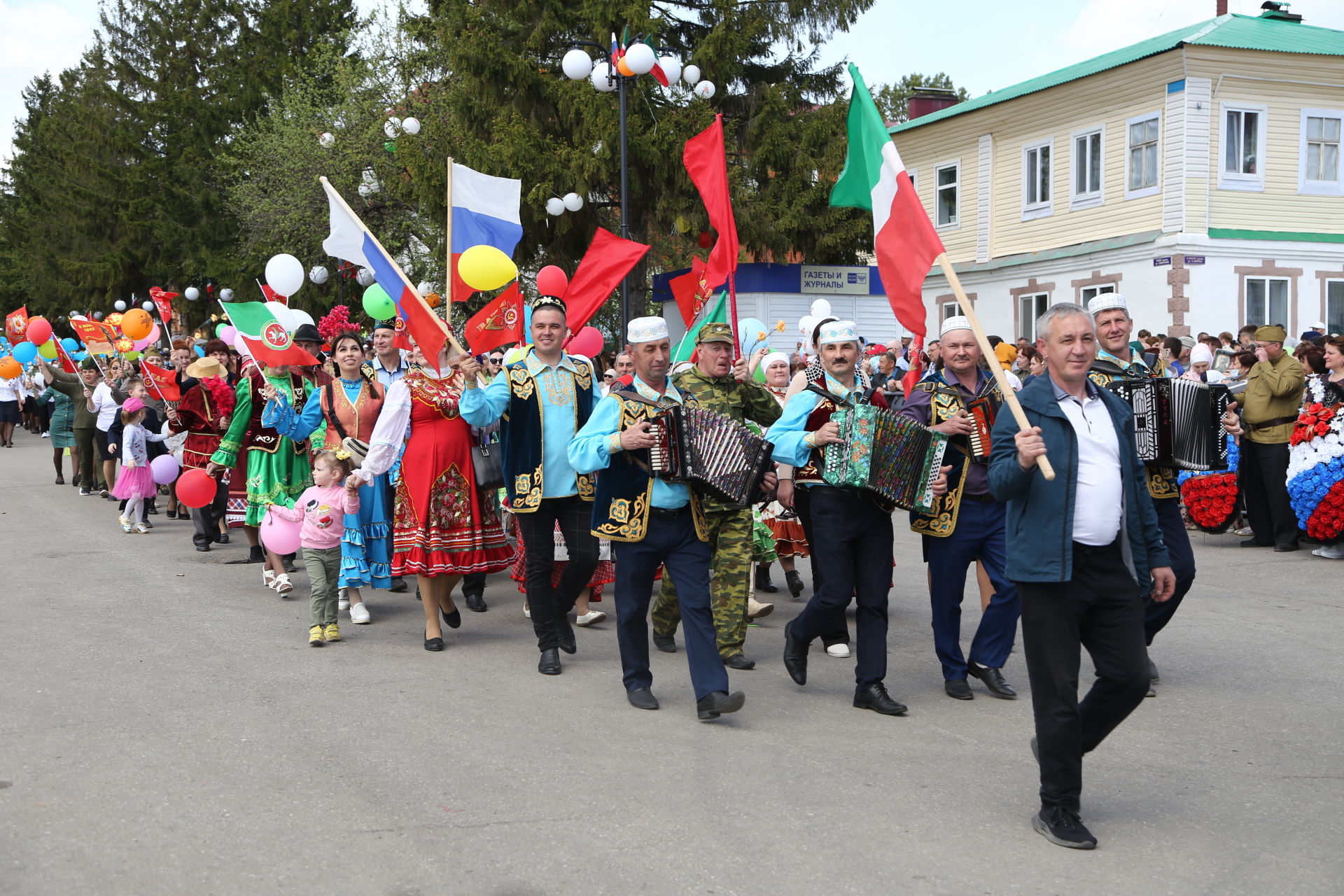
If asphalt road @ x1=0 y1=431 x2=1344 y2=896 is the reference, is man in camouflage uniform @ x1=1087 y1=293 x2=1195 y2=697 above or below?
above

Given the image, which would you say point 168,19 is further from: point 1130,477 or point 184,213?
point 1130,477

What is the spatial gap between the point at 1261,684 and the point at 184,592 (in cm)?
774

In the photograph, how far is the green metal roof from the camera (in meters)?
25.9

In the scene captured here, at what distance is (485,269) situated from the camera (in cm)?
831

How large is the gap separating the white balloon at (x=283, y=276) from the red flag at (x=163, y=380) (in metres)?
3.74

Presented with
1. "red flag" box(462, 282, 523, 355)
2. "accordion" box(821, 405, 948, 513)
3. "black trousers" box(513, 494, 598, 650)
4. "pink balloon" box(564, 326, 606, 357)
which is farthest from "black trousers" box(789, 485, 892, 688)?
"pink balloon" box(564, 326, 606, 357)

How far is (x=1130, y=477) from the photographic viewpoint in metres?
4.89

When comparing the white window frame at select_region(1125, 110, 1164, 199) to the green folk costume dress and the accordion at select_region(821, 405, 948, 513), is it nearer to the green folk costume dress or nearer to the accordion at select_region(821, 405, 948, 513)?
the green folk costume dress

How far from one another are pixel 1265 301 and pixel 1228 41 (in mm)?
5247

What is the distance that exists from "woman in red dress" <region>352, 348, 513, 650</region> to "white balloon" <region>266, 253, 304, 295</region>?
3.18 meters

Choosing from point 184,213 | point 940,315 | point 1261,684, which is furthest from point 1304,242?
point 184,213

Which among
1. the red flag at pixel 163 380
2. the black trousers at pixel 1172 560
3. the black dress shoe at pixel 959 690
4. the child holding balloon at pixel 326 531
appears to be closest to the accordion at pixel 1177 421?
the black trousers at pixel 1172 560

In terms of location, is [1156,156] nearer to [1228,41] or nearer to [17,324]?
[1228,41]

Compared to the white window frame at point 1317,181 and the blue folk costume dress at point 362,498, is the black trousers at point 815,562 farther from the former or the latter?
the white window frame at point 1317,181
